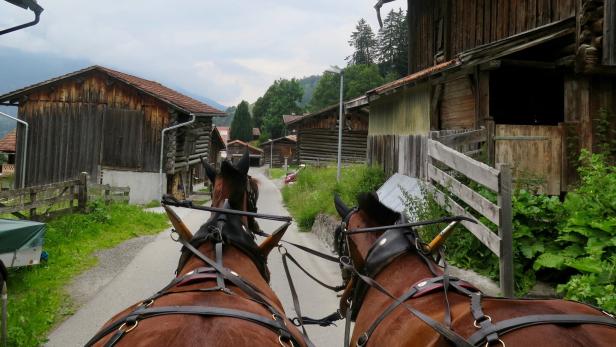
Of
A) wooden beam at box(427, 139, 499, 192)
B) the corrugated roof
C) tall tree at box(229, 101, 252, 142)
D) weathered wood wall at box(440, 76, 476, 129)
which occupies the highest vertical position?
tall tree at box(229, 101, 252, 142)

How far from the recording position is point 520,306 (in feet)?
7.22

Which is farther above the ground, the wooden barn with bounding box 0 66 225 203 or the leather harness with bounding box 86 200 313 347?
the wooden barn with bounding box 0 66 225 203

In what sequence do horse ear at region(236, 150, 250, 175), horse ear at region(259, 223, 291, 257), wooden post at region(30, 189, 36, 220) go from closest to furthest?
horse ear at region(259, 223, 291, 257) → horse ear at region(236, 150, 250, 175) → wooden post at region(30, 189, 36, 220)

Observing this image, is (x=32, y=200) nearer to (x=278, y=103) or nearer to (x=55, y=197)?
(x=55, y=197)

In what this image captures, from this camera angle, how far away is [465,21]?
44.3 feet

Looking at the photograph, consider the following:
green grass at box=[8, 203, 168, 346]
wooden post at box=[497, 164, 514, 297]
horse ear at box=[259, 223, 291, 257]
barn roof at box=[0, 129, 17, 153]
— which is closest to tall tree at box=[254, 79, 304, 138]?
barn roof at box=[0, 129, 17, 153]

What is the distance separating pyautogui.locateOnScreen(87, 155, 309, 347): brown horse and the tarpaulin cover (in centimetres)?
559

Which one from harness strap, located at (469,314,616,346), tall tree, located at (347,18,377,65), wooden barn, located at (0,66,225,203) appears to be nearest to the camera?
harness strap, located at (469,314,616,346)

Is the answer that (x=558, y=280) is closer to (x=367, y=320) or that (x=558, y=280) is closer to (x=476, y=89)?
(x=367, y=320)

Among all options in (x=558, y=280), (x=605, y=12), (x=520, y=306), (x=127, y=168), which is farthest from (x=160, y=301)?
→ (x=127, y=168)

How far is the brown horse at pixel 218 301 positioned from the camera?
2020 mm

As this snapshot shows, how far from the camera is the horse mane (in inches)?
148

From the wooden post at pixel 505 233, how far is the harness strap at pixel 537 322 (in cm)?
334

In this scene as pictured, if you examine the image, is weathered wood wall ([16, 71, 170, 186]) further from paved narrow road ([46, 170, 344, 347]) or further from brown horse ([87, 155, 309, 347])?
brown horse ([87, 155, 309, 347])
